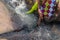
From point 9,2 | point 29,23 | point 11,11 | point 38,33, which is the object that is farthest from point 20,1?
point 38,33

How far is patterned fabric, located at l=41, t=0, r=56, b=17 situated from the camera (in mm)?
1759

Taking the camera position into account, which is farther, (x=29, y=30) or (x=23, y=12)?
(x=23, y=12)

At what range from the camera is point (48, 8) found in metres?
1.79

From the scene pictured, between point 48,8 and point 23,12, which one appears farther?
point 23,12

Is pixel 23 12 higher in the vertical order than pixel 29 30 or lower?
higher

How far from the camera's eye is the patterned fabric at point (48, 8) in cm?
176

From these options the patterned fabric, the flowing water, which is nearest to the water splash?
the flowing water

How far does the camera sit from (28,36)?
64.8 inches

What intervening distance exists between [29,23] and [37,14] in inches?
A: 5.3

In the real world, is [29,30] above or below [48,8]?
below

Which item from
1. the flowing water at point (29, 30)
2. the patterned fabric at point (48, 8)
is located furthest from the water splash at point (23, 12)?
the patterned fabric at point (48, 8)

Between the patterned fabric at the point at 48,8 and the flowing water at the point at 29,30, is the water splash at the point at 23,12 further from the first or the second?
the patterned fabric at the point at 48,8

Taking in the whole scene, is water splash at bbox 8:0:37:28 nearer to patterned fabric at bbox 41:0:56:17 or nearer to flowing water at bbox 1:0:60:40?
flowing water at bbox 1:0:60:40

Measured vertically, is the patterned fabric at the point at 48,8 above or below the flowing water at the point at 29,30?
above
